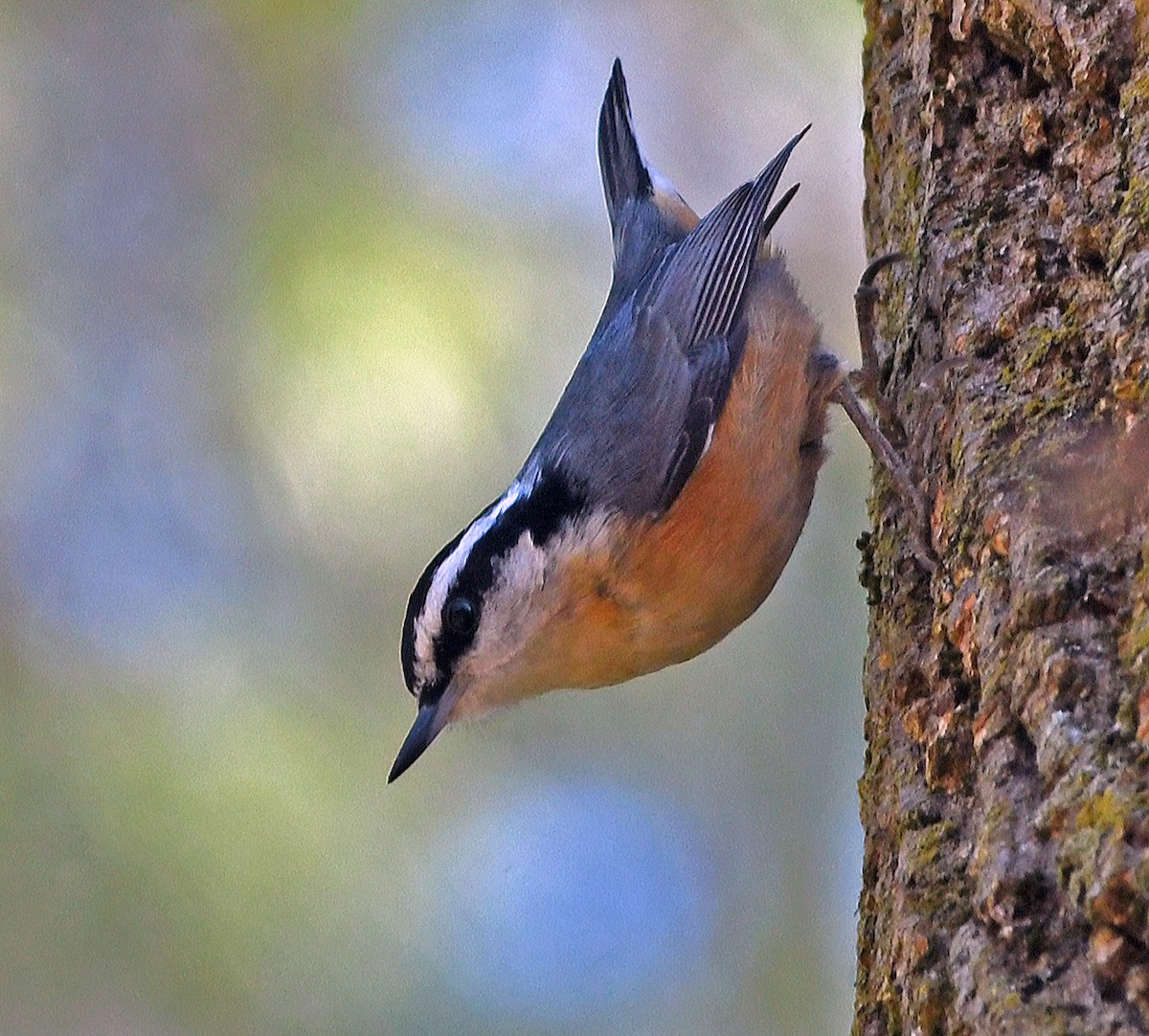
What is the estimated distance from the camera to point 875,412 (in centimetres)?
255

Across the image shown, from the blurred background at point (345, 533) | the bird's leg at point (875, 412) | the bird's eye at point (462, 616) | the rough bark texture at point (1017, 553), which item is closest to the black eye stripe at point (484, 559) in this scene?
the bird's eye at point (462, 616)

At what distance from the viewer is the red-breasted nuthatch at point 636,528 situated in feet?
8.79

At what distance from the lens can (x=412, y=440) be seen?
4.18m

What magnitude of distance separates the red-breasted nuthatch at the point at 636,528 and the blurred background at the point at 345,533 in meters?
1.25

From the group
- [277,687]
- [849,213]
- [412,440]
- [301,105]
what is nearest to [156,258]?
[301,105]

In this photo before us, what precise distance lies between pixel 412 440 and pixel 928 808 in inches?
108

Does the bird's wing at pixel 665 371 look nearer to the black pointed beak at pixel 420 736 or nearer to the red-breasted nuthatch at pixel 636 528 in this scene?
the red-breasted nuthatch at pixel 636 528

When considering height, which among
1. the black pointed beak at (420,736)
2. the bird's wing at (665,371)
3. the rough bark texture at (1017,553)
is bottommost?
the rough bark texture at (1017,553)

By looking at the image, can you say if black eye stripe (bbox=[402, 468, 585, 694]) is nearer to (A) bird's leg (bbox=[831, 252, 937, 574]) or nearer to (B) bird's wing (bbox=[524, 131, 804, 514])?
(B) bird's wing (bbox=[524, 131, 804, 514])

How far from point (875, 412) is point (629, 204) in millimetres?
1234

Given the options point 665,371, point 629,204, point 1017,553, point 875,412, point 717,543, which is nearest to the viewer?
point 1017,553

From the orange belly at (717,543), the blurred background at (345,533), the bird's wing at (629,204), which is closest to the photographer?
the orange belly at (717,543)

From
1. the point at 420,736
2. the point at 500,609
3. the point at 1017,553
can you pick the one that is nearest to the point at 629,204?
Result: the point at 500,609

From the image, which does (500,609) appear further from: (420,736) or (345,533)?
(345,533)
